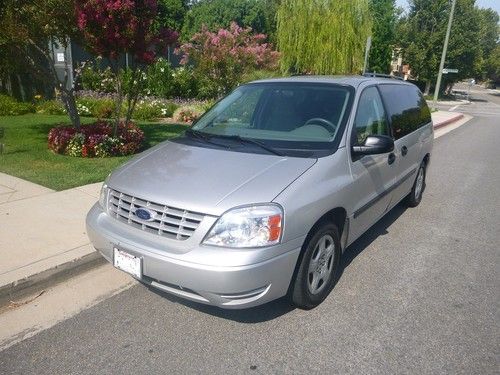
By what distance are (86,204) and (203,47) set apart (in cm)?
974

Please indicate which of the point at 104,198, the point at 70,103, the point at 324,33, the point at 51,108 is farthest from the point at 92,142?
the point at 324,33

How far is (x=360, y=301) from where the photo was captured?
3.47 metres

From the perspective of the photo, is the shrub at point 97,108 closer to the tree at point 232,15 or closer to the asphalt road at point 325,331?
the asphalt road at point 325,331

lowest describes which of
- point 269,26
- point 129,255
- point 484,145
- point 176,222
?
point 484,145

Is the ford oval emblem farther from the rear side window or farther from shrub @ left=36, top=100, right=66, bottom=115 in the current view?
shrub @ left=36, top=100, right=66, bottom=115

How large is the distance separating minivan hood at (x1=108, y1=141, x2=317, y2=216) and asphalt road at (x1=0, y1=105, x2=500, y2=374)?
0.95 metres

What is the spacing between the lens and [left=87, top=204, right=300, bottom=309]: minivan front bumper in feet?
8.60

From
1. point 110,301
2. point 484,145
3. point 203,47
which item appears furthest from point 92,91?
point 110,301

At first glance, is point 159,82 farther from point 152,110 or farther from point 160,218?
point 160,218

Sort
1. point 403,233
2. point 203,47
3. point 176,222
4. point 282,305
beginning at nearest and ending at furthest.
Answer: point 176,222
point 282,305
point 403,233
point 203,47

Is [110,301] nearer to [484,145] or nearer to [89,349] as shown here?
[89,349]

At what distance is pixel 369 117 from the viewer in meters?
4.03

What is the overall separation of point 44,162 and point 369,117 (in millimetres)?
5545

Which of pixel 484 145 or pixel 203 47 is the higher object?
pixel 203 47
